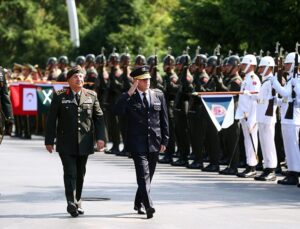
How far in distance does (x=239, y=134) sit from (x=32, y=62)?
33.7 metres

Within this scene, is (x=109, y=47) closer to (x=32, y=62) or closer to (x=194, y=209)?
(x=32, y=62)

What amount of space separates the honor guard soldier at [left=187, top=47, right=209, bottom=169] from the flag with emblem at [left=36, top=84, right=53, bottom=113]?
32.1 ft

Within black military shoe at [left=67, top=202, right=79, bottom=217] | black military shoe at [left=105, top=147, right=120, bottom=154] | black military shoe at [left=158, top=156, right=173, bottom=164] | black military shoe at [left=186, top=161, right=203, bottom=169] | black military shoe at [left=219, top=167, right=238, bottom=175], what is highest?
black military shoe at [left=67, top=202, right=79, bottom=217]

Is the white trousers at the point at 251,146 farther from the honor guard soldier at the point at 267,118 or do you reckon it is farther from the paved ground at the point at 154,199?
the paved ground at the point at 154,199

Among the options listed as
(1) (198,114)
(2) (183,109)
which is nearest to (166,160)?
(2) (183,109)

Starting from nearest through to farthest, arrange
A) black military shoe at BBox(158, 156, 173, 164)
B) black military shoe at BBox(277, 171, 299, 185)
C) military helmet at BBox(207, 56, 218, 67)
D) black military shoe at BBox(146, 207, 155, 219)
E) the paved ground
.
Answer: the paved ground < black military shoe at BBox(146, 207, 155, 219) < black military shoe at BBox(277, 171, 299, 185) < military helmet at BBox(207, 56, 218, 67) < black military shoe at BBox(158, 156, 173, 164)

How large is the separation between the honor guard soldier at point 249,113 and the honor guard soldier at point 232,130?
1.74 feet

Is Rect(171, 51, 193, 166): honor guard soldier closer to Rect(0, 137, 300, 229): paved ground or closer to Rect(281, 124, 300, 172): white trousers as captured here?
Rect(0, 137, 300, 229): paved ground

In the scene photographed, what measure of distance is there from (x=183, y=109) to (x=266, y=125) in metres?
3.30

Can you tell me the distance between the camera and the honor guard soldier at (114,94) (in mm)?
25469

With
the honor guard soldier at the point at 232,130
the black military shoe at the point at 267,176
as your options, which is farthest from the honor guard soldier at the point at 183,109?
the black military shoe at the point at 267,176

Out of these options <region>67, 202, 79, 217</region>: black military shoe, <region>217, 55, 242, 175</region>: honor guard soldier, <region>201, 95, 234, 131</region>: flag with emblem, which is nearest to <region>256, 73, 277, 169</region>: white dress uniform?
<region>217, 55, 242, 175</region>: honor guard soldier

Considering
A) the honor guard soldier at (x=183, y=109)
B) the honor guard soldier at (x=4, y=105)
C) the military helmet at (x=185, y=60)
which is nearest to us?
the honor guard soldier at (x=4, y=105)

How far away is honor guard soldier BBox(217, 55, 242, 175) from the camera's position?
800 inches
